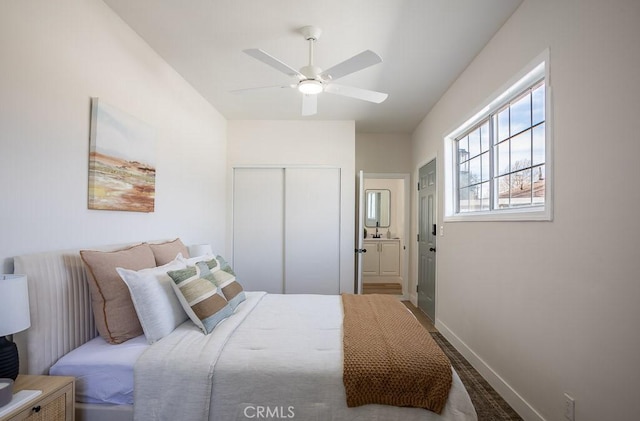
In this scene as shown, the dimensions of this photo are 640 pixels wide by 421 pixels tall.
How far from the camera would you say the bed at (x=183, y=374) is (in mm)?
1427

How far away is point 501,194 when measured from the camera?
243cm

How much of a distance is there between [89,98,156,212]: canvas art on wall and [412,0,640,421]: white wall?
2.61 meters

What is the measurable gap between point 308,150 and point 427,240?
1975 millimetres

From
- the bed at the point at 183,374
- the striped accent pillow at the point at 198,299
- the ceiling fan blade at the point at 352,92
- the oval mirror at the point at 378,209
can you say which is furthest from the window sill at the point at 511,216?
the oval mirror at the point at 378,209

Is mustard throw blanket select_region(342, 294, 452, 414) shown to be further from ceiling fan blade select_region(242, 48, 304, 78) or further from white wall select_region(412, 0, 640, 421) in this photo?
ceiling fan blade select_region(242, 48, 304, 78)

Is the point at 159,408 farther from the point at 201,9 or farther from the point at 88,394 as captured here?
the point at 201,9

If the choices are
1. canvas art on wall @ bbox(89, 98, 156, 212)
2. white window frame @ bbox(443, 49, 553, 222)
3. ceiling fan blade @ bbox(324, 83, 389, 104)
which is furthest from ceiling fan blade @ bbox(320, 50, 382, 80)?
canvas art on wall @ bbox(89, 98, 156, 212)

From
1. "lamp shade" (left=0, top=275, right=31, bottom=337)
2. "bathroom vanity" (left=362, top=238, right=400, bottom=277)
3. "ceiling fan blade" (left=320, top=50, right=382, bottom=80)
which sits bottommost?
"bathroom vanity" (left=362, top=238, right=400, bottom=277)

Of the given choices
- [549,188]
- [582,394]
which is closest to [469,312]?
[582,394]

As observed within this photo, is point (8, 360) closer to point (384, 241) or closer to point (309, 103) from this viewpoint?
point (309, 103)

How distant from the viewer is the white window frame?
1719 mm

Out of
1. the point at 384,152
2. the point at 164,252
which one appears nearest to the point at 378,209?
the point at 384,152

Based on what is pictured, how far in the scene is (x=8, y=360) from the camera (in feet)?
4.02

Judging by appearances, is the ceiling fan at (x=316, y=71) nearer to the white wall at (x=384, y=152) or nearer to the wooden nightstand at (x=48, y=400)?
the wooden nightstand at (x=48, y=400)
